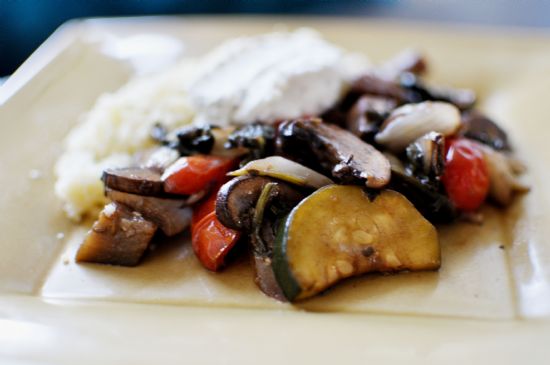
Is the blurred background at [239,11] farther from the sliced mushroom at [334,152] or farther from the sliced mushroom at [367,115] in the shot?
the sliced mushroom at [334,152]

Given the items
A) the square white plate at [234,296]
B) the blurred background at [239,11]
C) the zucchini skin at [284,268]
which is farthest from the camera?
the blurred background at [239,11]

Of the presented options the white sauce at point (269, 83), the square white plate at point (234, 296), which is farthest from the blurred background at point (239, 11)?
the white sauce at point (269, 83)

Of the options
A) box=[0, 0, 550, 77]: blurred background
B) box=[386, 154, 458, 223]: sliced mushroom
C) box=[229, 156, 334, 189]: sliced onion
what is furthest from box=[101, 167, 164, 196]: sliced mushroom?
box=[0, 0, 550, 77]: blurred background

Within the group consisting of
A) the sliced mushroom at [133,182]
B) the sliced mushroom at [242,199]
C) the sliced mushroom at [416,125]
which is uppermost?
the sliced mushroom at [416,125]

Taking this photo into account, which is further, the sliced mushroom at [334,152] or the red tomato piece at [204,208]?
the red tomato piece at [204,208]

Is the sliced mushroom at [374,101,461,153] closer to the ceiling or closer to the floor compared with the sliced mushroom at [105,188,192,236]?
closer to the ceiling

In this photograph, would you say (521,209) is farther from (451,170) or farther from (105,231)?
(105,231)

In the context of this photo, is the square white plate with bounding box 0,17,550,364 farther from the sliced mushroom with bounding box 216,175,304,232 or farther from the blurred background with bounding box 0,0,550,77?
the blurred background with bounding box 0,0,550,77

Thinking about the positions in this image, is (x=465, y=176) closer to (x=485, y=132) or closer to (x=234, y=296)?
(x=485, y=132)
